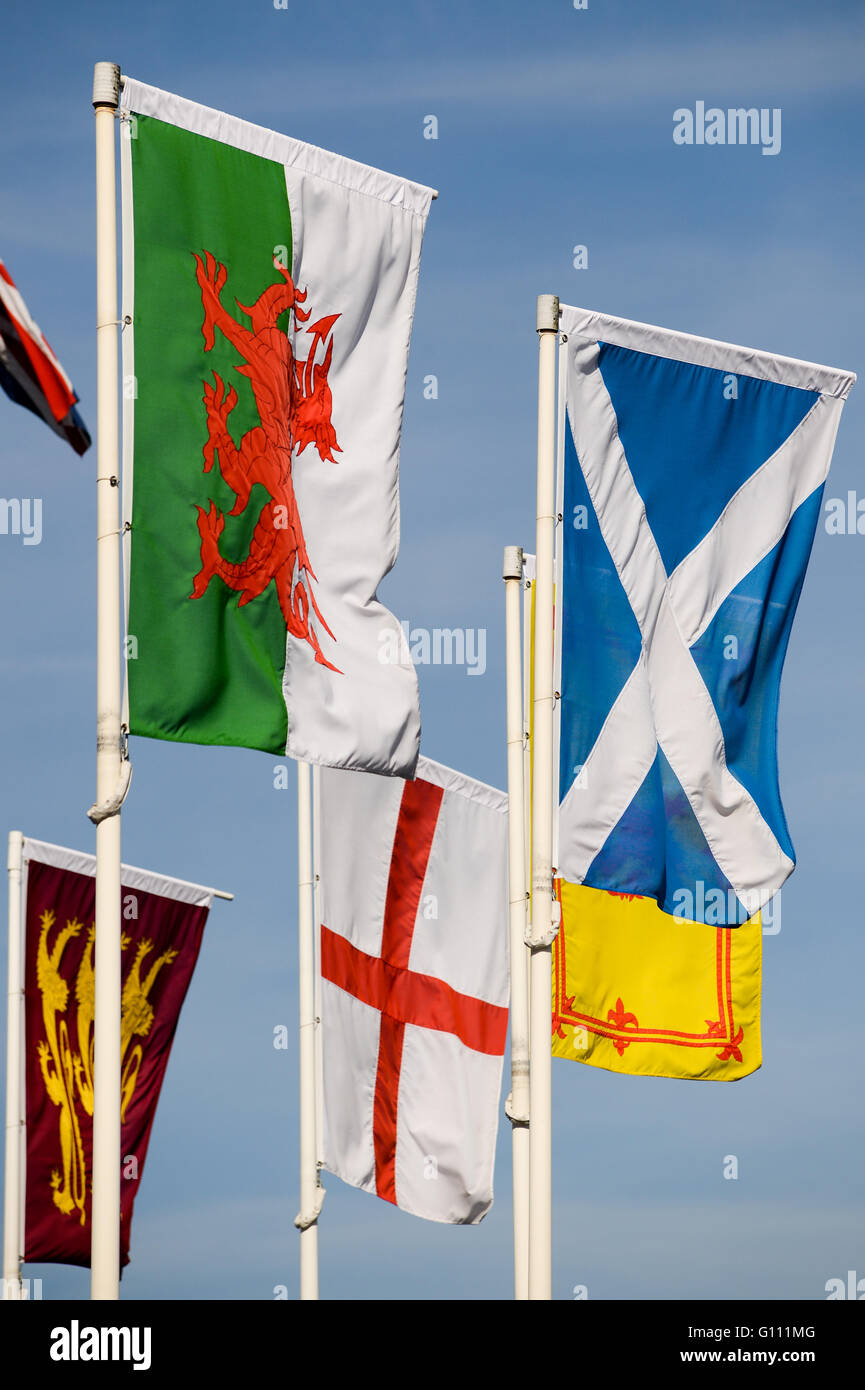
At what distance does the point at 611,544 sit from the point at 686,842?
2.19 metres

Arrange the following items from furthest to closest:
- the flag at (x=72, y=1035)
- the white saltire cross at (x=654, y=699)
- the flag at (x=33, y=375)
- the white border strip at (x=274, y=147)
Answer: the flag at (x=72, y=1035) → the white saltire cross at (x=654, y=699) → the white border strip at (x=274, y=147) → the flag at (x=33, y=375)

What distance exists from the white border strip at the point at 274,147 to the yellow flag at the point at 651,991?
789cm

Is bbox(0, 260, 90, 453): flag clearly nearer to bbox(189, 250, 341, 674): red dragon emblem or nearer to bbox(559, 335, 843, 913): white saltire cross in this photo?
bbox(189, 250, 341, 674): red dragon emblem

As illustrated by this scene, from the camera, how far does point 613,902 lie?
897 inches

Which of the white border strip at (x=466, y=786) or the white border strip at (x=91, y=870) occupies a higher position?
the white border strip at (x=466, y=786)

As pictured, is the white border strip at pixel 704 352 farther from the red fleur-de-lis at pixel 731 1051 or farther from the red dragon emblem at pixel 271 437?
the red fleur-de-lis at pixel 731 1051

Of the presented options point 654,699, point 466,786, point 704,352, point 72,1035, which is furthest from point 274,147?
point 72,1035

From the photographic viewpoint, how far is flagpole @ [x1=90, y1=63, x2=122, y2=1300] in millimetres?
12742

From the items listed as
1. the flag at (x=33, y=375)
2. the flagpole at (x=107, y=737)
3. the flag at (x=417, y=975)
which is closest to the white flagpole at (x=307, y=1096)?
the flag at (x=417, y=975)

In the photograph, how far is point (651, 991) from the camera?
73.9ft

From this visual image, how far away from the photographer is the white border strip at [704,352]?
55.0 feet

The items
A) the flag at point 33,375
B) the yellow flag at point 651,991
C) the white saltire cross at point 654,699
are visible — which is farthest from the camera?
the yellow flag at point 651,991

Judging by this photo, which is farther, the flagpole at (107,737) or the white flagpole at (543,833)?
the white flagpole at (543,833)
